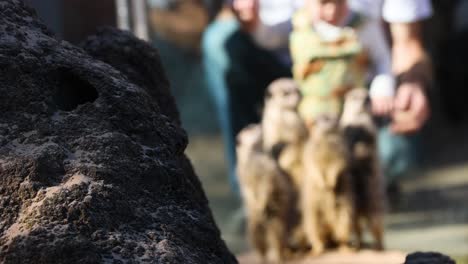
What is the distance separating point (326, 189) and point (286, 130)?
1.40ft

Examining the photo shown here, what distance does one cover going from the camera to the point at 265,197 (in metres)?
5.54

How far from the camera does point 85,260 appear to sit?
1.43m

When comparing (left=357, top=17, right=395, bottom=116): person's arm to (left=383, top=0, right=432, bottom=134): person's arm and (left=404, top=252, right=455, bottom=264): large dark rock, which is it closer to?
(left=383, top=0, right=432, bottom=134): person's arm

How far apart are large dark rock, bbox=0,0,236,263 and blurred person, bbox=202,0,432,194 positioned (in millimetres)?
3139

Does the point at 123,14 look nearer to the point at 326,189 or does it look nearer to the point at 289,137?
the point at 289,137

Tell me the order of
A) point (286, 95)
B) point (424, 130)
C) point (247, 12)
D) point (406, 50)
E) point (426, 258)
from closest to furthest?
point (426, 258) → point (406, 50) → point (286, 95) → point (247, 12) → point (424, 130)

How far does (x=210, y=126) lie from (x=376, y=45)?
199 inches

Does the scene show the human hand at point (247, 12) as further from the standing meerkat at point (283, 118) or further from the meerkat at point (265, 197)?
the meerkat at point (265, 197)

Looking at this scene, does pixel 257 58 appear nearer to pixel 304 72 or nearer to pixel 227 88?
pixel 227 88

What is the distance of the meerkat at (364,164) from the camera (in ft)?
18.6

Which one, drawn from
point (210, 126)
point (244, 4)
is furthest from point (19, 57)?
point (210, 126)

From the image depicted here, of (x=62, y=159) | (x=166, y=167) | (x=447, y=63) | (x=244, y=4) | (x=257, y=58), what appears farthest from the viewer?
(x=447, y=63)

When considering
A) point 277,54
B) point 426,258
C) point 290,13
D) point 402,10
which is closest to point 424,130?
point 277,54

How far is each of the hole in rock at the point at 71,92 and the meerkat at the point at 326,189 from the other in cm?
380
